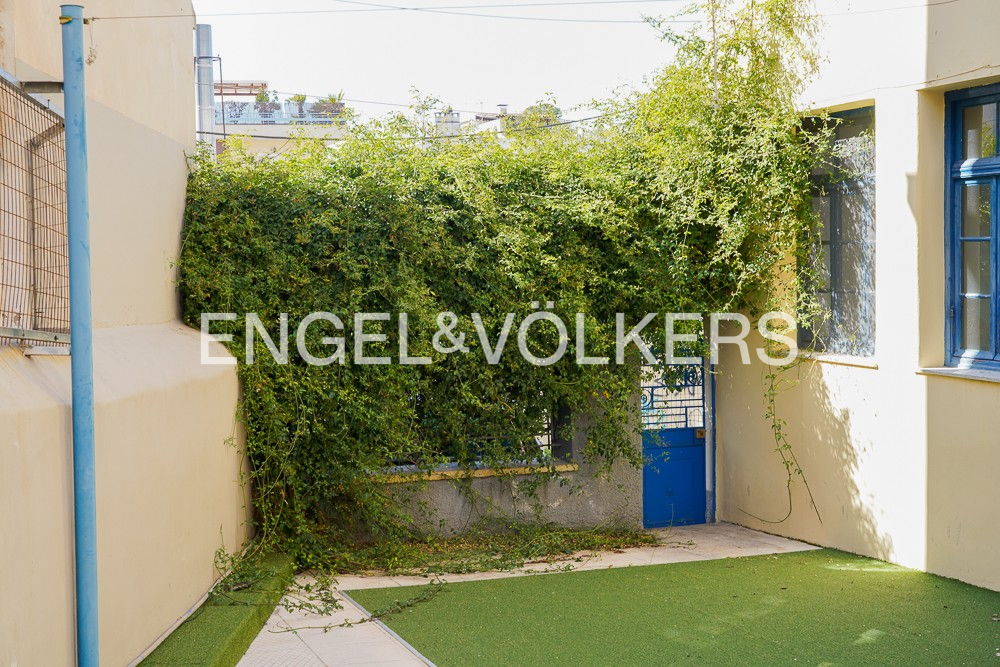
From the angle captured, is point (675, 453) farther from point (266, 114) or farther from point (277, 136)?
point (266, 114)

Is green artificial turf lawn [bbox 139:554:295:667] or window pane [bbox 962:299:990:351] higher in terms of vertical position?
window pane [bbox 962:299:990:351]

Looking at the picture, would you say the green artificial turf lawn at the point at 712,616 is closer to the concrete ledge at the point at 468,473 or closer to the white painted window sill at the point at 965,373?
the concrete ledge at the point at 468,473

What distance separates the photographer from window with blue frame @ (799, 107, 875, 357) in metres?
7.19

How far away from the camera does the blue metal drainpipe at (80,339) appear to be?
3.57m

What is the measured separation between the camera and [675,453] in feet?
28.8

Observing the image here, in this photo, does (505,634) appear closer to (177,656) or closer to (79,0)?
(177,656)

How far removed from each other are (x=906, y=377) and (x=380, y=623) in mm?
4057

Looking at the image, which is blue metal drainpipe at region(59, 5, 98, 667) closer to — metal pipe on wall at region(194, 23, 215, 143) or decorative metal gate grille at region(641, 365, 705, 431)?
decorative metal gate grille at region(641, 365, 705, 431)

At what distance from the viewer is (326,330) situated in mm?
7227

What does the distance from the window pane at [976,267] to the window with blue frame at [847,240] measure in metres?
0.69

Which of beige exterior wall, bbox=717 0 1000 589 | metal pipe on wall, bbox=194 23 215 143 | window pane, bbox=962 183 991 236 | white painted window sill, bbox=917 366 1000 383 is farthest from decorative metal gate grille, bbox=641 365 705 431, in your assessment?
metal pipe on wall, bbox=194 23 215 143

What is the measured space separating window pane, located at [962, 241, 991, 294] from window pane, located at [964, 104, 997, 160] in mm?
611

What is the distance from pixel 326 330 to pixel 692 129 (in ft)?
11.0

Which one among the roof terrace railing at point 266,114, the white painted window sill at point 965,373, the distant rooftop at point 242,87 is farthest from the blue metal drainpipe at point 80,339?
the distant rooftop at point 242,87
